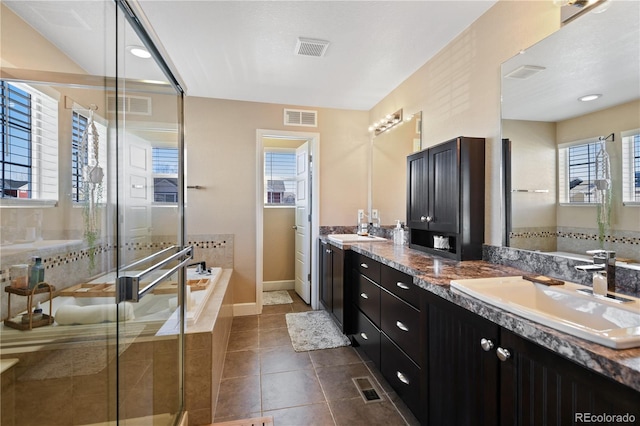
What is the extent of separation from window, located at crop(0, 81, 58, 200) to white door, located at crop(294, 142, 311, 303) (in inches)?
114

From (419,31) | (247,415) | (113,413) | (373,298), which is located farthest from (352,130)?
(113,413)

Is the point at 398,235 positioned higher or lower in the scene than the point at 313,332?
higher

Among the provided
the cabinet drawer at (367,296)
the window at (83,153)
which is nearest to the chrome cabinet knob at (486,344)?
the cabinet drawer at (367,296)

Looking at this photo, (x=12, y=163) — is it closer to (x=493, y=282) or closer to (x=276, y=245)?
(x=493, y=282)

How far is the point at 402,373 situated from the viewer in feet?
6.02

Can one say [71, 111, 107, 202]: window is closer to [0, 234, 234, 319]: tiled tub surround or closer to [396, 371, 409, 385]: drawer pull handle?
[0, 234, 234, 319]: tiled tub surround

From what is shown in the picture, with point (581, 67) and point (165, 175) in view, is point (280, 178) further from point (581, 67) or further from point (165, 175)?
point (581, 67)

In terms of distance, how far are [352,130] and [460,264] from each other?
8.39 feet

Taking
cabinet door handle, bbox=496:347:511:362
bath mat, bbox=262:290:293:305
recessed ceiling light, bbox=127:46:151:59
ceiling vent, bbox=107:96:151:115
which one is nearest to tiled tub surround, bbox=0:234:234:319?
ceiling vent, bbox=107:96:151:115

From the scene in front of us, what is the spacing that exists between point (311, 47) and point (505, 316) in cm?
227

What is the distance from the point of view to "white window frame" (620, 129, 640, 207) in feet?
3.91

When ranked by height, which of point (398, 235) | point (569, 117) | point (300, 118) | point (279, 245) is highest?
point (300, 118)

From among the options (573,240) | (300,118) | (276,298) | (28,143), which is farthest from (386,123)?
(28,143)

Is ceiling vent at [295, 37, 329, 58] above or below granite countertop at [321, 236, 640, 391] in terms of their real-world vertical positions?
above
